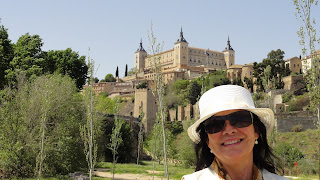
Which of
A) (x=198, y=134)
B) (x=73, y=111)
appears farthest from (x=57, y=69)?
(x=198, y=134)

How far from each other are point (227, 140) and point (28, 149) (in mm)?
16981

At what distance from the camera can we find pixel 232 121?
1.93 meters

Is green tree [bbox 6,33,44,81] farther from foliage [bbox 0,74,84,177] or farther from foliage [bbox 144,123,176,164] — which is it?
foliage [bbox 144,123,176,164]

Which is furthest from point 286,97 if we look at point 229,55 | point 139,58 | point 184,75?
point 139,58

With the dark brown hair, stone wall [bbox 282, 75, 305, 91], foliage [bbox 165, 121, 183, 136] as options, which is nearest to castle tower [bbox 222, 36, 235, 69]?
stone wall [bbox 282, 75, 305, 91]

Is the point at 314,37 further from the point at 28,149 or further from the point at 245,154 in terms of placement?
the point at 28,149

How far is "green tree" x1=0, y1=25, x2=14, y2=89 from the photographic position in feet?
88.4

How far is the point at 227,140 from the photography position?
1924 mm

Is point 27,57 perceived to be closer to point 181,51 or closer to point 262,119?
point 262,119

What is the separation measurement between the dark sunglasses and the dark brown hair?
14 cm

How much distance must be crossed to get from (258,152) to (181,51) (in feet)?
353

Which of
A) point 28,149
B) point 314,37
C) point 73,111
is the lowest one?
point 28,149

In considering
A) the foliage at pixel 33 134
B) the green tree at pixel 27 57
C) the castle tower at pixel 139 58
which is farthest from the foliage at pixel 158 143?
the castle tower at pixel 139 58

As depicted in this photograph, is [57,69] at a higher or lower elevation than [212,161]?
higher
